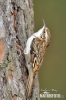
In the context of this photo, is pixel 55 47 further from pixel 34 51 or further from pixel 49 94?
pixel 34 51

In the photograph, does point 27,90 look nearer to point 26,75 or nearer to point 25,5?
point 26,75

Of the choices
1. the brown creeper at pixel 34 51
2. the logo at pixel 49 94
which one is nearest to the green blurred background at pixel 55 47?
the logo at pixel 49 94

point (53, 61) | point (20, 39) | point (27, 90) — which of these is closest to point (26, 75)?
point (27, 90)

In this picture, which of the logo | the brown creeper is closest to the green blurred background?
the logo

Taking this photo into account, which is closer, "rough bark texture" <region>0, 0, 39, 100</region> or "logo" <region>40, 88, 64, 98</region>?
"rough bark texture" <region>0, 0, 39, 100</region>

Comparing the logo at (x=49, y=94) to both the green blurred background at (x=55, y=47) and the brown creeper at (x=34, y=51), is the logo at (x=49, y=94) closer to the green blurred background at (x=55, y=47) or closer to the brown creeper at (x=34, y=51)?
the green blurred background at (x=55, y=47)

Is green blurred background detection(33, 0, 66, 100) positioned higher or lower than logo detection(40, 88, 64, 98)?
higher

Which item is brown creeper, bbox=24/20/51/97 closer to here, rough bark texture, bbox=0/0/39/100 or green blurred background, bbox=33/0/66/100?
rough bark texture, bbox=0/0/39/100
